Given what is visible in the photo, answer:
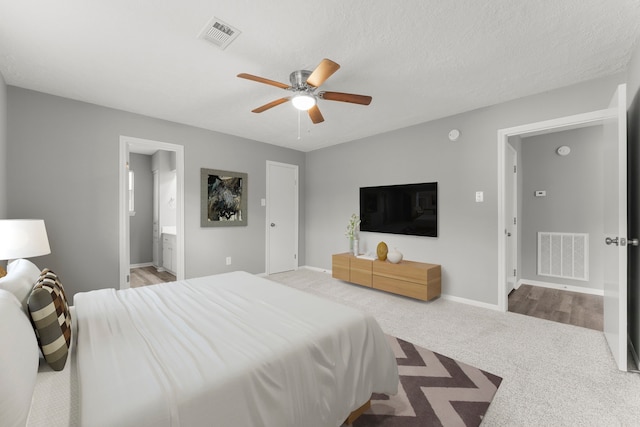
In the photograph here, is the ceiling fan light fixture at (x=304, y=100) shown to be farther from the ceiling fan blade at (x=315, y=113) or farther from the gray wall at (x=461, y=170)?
the gray wall at (x=461, y=170)

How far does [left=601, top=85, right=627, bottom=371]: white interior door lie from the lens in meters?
1.93

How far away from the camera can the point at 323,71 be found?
76.0 inches

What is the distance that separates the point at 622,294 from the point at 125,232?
4795mm

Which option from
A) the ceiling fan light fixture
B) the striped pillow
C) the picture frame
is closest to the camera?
the striped pillow

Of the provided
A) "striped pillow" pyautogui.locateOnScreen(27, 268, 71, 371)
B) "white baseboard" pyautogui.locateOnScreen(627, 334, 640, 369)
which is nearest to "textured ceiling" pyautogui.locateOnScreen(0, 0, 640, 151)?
"striped pillow" pyautogui.locateOnScreen(27, 268, 71, 371)

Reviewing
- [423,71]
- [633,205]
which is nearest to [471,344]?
[633,205]

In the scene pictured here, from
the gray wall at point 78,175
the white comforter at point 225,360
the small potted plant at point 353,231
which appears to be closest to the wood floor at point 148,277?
the gray wall at point 78,175

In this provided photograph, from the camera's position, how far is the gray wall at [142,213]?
580 cm

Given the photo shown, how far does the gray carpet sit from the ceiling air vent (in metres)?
2.84

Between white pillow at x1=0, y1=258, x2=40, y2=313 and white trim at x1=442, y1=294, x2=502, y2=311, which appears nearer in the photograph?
white pillow at x1=0, y1=258, x2=40, y2=313

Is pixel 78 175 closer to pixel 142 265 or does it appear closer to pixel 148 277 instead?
pixel 148 277

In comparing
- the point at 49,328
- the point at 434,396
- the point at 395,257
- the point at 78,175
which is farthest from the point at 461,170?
the point at 78,175

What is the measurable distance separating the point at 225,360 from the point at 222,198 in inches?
141

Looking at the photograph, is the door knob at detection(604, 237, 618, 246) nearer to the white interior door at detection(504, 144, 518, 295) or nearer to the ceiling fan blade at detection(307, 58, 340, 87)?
the white interior door at detection(504, 144, 518, 295)
